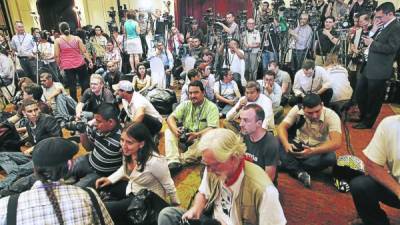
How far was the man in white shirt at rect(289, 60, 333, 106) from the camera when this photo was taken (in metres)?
4.02

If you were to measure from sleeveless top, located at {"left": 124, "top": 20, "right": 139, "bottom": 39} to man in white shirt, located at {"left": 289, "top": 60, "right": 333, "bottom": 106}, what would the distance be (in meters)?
3.48

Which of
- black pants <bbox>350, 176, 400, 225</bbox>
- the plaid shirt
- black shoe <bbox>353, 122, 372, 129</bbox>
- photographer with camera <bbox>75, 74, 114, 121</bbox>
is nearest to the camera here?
the plaid shirt

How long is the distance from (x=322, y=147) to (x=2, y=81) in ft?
16.5

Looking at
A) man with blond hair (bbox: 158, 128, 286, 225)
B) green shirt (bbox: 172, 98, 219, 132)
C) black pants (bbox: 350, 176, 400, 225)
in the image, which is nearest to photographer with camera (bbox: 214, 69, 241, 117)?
green shirt (bbox: 172, 98, 219, 132)

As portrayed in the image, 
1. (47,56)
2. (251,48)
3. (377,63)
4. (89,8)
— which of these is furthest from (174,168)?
(89,8)

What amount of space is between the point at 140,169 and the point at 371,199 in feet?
4.86

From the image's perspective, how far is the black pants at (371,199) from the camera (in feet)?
6.44

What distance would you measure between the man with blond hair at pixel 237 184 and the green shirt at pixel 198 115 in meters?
1.49

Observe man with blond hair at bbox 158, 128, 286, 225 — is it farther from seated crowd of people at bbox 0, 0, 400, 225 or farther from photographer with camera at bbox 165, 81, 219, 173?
photographer with camera at bbox 165, 81, 219, 173

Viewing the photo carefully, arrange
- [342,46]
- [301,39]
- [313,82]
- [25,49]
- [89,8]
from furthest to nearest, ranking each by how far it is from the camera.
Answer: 1. [89,8]
2. [25,49]
3. [301,39]
4. [342,46]
5. [313,82]

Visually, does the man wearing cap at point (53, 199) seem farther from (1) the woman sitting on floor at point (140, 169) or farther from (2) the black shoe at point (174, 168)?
(2) the black shoe at point (174, 168)

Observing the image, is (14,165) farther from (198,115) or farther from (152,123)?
(198,115)

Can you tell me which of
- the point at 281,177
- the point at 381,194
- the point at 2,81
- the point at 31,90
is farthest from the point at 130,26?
the point at 381,194

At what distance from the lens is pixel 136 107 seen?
3.29m
